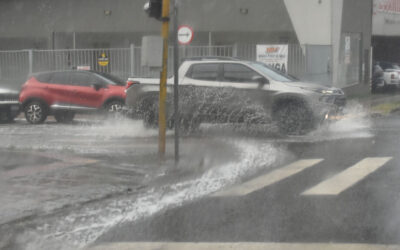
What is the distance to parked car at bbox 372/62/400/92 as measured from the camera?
28.9 meters

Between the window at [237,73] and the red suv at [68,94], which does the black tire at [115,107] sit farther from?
the window at [237,73]

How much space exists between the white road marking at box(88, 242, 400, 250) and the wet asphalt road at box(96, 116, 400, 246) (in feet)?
0.39

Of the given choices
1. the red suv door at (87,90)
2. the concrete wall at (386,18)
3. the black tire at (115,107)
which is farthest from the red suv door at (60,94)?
the concrete wall at (386,18)

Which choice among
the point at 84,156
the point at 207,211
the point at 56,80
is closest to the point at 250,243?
the point at 207,211

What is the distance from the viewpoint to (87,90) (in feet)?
56.2

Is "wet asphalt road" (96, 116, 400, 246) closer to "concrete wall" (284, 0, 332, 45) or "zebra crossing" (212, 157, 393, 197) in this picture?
"zebra crossing" (212, 157, 393, 197)

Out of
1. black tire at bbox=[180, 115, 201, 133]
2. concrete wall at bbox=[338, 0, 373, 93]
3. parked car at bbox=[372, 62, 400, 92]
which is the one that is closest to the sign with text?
concrete wall at bbox=[338, 0, 373, 93]

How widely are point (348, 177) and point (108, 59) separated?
49.8 ft

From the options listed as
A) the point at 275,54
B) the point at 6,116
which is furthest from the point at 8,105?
the point at 275,54

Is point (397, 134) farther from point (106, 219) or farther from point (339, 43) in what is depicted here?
point (339, 43)

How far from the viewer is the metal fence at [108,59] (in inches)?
852

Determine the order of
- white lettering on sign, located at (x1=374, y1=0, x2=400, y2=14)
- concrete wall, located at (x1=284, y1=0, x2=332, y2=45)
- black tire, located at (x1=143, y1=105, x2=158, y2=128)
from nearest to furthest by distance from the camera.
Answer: black tire, located at (x1=143, y1=105, x2=158, y2=128) → concrete wall, located at (x1=284, y1=0, x2=332, y2=45) → white lettering on sign, located at (x1=374, y1=0, x2=400, y2=14)

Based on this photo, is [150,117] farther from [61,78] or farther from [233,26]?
[233,26]

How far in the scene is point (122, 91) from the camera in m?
16.8
